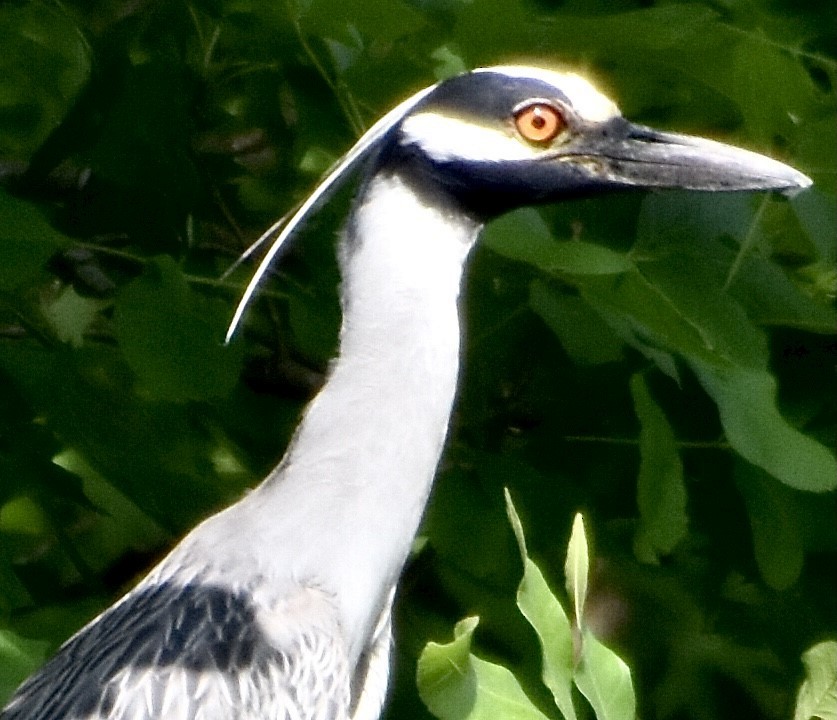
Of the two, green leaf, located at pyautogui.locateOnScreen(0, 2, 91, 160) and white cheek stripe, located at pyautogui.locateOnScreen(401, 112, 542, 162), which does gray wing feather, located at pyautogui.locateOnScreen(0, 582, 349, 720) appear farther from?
green leaf, located at pyautogui.locateOnScreen(0, 2, 91, 160)

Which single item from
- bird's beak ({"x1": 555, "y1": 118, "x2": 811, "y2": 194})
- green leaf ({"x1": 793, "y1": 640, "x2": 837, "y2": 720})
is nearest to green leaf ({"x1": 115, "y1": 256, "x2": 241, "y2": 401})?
bird's beak ({"x1": 555, "y1": 118, "x2": 811, "y2": 194})

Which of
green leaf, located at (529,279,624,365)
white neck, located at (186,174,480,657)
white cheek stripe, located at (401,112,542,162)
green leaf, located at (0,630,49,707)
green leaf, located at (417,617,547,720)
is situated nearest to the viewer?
green leaf, located at (417,617,547,720)

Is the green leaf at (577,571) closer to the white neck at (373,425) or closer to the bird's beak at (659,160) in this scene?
the white neck at (373,425)

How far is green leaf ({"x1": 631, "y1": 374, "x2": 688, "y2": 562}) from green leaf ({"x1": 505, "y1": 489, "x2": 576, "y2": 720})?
A: 616 mm

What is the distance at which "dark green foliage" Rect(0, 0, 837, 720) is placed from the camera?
2.35m

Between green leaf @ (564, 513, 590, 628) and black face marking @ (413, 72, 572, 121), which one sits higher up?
black face marking @ (413, 72, 572, 121)

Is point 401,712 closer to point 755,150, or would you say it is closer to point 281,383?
point 281,383

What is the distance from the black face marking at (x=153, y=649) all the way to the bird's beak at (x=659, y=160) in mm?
727

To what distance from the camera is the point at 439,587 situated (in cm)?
264

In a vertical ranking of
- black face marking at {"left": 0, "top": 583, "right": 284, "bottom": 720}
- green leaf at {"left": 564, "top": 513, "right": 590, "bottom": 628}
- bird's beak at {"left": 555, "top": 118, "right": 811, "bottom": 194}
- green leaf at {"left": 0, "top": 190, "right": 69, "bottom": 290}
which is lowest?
black face marking at {"left": 0, "top": 583, "right": 284, "bottom": 720}

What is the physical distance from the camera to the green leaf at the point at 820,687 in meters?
1.76

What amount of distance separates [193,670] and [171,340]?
0.46m

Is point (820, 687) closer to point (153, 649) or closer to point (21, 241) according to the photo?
point (153, 649)

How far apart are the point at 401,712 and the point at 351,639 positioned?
0.29 metres
